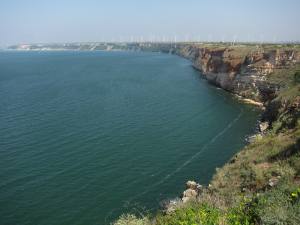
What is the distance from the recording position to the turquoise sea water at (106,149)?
28.0 metres

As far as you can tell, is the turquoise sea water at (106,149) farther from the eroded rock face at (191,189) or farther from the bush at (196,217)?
the bush at (196,217)

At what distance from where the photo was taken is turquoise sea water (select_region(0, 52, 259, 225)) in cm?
2802

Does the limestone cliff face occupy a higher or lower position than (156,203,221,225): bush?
lower

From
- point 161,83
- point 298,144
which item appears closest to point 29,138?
point 298,144

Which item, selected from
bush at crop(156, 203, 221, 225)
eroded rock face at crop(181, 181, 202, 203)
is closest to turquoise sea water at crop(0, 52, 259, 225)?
eroded rock face at crop(181, 181, 202, 203)

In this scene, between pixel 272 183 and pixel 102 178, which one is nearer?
pixel 272 183

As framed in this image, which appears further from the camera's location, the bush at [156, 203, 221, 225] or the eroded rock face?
the eroded rock face

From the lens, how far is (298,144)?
22672 mm

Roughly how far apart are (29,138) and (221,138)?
23.8 meters

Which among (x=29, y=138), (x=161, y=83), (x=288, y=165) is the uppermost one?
(x=288, y=165)

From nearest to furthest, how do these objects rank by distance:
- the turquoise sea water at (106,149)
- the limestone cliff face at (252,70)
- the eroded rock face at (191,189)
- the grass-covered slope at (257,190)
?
the grass-covered slope at (257,190), the eroded rock face at (191,189), the turquoise sea water at (106,149), the limestone cliff face at (252,70)

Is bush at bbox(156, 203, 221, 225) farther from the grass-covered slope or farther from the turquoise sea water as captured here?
the turquoise sea water

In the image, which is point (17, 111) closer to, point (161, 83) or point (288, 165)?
point (161, 83)

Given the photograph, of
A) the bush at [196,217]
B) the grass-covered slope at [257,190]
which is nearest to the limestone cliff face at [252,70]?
the grass-covered slope at [257,190]
